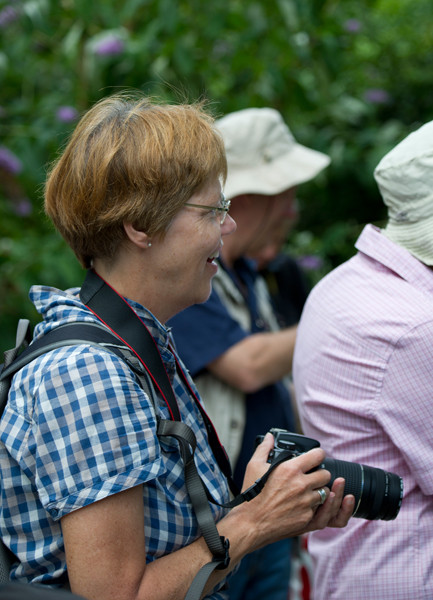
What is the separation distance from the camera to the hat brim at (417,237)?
1.69 m

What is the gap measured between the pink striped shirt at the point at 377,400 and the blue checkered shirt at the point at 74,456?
0.45 metres

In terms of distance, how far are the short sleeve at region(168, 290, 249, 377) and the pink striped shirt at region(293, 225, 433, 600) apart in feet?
1.60

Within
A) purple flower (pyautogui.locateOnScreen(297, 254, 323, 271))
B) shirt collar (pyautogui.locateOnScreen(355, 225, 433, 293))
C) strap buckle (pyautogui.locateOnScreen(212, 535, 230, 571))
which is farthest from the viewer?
purple flower (pyautogui.locateOnScreen(297, 254, 323, 271))

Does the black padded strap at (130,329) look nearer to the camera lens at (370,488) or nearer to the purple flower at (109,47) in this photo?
the camera lens at (370,488)

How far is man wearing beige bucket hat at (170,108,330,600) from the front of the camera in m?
2.27

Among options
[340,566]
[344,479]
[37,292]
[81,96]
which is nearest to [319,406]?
[344,479]

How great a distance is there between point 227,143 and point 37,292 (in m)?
1.30

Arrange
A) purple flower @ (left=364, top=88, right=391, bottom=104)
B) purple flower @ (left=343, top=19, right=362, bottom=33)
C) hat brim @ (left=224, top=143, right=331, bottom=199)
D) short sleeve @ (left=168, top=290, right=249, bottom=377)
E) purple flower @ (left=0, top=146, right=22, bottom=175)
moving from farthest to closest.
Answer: purple flower @ (left=364, top=88, right=391, bottom=104) < purple flower @ (left=343, top=19, right=362, bottom=33) < purple flower @ (left=0, top=146, right=22, bottom=175) < hat brim @ (left=224, top=143, right=331, bottom=199) < short sleeve @ (left=168, top=290, right=249, bottom=377)

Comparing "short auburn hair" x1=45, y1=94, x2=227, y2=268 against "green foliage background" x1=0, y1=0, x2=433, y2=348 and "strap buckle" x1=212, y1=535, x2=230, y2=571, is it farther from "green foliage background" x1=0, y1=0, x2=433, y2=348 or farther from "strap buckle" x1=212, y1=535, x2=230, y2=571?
"green foliage background" x1=0, y1=0, x2=433, y2=348

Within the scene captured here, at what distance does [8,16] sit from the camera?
3.68 meters

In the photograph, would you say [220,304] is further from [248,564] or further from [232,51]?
[232,51]

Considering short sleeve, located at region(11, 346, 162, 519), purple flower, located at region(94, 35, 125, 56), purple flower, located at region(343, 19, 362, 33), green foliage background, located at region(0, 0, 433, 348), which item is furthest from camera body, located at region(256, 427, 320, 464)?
purple flower, located at region(343, 19, 362, 33)

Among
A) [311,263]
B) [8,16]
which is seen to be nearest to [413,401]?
[311,263]

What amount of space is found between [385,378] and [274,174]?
1.25 meters
